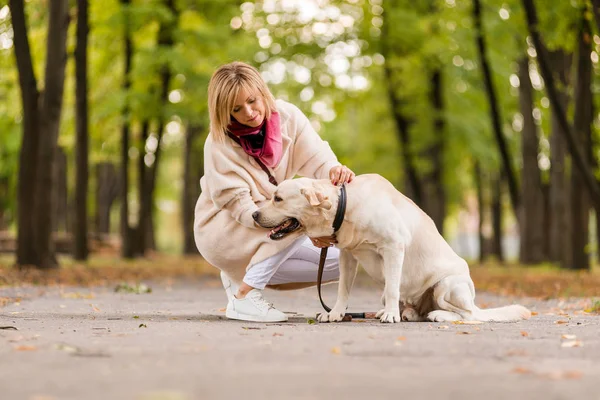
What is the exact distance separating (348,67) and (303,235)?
17545 mm

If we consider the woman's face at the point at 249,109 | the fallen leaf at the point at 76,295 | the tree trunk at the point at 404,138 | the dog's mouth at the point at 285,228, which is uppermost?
the tree trunk at the point at 404,138

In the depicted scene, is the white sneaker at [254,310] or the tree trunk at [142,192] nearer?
the white sneaker at [254,310]

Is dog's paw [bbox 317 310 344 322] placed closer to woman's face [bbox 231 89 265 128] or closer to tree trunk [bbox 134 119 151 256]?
woman's face [bbox 231 89 265 128]

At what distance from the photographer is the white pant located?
7.05 metres

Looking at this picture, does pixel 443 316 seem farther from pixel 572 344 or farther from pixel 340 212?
pixel 572 344

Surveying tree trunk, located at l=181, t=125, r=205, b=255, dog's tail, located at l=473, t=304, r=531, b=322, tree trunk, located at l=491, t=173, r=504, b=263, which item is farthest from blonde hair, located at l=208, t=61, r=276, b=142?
tree trunk, located at l=491, t=173, r=504, b=263

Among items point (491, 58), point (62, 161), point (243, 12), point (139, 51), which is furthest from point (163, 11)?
point (62, 161)

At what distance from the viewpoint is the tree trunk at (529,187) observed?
23938mm

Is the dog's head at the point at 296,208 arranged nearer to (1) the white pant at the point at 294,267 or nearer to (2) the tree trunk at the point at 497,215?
(1) the white pant at the point at 294,267

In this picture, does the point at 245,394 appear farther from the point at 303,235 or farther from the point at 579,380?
the point at 303,235

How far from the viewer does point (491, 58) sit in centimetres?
2312

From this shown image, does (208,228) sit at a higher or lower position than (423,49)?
lower

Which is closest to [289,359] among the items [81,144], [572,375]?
[572,375]

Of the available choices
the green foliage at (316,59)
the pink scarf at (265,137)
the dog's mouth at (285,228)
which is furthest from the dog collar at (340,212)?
the green foliage at (316,59)
